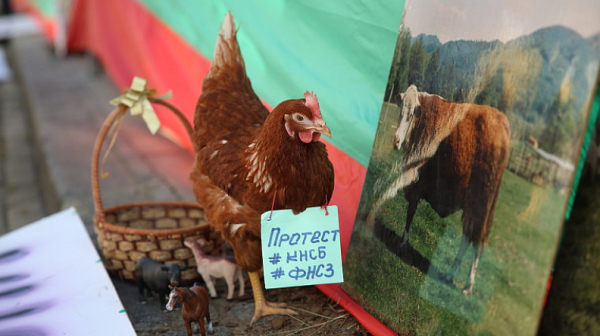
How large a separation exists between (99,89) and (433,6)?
4.50 metres

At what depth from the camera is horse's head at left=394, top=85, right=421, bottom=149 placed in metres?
1.57

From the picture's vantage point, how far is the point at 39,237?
2344 mm

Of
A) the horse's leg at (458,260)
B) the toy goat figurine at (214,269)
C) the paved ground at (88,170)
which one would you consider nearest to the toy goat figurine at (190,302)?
the paved ground at (88,170)

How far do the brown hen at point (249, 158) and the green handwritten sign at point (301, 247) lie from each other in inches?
1.6

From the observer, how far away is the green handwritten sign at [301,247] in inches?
63.7

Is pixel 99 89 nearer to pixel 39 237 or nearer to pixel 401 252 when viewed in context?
pixel 39 237

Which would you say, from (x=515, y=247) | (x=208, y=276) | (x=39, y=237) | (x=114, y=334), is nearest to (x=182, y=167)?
(x=39, y=237)

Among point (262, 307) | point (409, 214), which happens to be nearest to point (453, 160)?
point (409, 214)

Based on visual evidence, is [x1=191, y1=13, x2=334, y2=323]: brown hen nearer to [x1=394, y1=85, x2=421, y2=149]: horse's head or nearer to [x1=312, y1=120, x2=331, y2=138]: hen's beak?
[x1=312, y1=120, x2=331, y2=138]: hen's beak

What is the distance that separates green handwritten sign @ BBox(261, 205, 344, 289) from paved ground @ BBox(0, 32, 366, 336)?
236 millimetres

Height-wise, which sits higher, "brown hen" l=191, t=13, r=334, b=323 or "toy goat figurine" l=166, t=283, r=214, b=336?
A: "brown hen" l=191, t=13, r=334, b=323

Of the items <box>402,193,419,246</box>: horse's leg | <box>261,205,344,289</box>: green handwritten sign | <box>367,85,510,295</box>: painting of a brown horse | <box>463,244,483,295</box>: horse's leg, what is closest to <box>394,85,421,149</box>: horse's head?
<box>367,85,510,295</box>: painting of a brown horse

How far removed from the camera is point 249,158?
171 centimetres

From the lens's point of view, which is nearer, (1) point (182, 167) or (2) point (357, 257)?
(2) point (357, 257)
